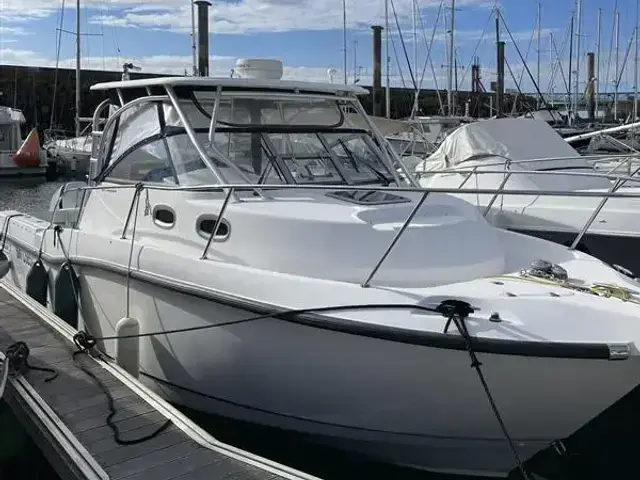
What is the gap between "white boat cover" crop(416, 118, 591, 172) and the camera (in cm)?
956

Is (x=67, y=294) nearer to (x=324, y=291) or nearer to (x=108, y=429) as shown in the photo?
(x=108, y=429)

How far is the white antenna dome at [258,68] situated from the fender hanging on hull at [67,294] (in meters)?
2.28

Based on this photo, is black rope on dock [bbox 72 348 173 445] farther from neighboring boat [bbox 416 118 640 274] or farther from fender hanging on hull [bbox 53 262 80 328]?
neighboring boat [bbox 416 118 640 274]

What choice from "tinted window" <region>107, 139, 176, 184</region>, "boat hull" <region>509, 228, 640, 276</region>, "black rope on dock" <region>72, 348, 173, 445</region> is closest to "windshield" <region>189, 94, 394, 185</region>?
"tinted window" <region>107, 139, 176, 184</region>

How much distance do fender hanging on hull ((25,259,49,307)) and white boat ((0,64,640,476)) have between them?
0.67 m

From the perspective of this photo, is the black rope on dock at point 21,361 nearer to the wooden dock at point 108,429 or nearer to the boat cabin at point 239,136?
the wooden dock at point 108,429

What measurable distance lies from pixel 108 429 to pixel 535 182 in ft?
21.3

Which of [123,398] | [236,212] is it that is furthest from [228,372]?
[236,212]

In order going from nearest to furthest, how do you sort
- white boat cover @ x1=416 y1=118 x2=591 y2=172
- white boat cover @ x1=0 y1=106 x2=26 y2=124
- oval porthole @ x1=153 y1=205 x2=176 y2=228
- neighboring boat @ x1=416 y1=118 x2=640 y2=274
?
oval porthole @ x1=153 y1=205 x2=176 y2=228 < neighboring boat @ x1=416 y1=118 x2=640 y2=274 < white boat cover @ x1=416 y1=118 x2=591 y2=172 < white boat cover @ x1=0 y1=106 x2=26 y2=124

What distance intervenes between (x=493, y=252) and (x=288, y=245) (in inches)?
56.5

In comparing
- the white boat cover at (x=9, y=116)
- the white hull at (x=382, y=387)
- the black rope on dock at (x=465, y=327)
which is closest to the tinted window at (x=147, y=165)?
the white hull at (x=382, y=387)

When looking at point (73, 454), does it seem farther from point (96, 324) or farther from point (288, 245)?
point (96, 324)

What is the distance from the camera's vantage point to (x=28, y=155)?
28297 mm

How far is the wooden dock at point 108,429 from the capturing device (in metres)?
3.66
